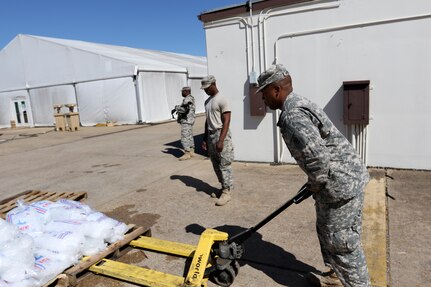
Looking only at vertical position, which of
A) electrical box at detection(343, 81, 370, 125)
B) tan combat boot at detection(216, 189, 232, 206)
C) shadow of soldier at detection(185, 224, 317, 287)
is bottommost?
shadow of soldier at detection(185, 224, 317, 287)

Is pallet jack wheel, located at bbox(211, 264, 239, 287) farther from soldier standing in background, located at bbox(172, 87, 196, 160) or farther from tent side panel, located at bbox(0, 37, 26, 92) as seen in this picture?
tent side panel, located at bbox(0, 37, 26, 92)

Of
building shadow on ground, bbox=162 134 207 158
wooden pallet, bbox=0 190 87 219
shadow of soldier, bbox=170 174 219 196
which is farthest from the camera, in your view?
building shadow on ground, bbox=162 134 207 158

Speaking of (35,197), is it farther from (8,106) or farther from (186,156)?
(8,106)

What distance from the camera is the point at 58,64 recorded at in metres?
21.1

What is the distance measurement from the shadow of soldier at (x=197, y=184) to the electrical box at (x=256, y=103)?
6.15ft

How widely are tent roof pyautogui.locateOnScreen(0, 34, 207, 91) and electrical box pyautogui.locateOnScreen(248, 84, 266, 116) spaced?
515 inches

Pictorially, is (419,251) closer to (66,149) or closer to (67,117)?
(66,149)

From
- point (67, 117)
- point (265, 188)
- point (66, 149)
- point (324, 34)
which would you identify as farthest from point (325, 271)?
point (67, 117)

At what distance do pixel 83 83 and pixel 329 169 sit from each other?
20.7m

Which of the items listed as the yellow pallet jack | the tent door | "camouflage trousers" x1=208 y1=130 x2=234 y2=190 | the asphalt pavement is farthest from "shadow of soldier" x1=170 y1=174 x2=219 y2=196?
the tent door

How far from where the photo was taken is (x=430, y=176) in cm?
557

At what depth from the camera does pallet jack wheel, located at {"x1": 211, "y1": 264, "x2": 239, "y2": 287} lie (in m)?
2.96

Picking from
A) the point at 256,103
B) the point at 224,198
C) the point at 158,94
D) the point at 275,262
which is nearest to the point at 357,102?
the point at 256,103

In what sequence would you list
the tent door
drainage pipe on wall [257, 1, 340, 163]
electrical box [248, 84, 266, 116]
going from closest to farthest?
drainage pipe on wall [257, 1, 340, 163]
electrical box [248, 84, 266, 116]
the tent door
